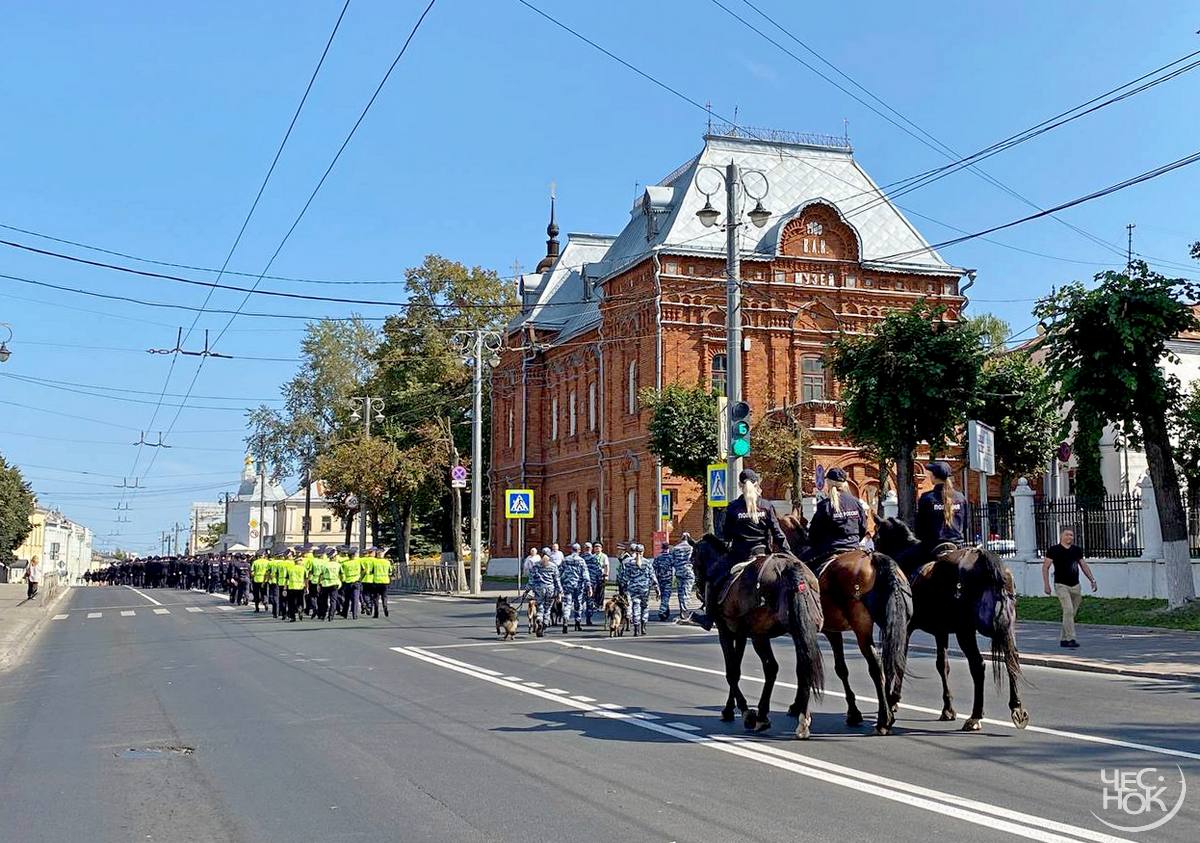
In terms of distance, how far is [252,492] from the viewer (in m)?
164

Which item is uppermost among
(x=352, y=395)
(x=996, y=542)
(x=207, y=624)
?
(x=352, y=395)

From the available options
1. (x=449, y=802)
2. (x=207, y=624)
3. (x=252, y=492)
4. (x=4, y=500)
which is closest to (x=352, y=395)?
(x=4, y=500)

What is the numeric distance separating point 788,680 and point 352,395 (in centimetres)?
6331

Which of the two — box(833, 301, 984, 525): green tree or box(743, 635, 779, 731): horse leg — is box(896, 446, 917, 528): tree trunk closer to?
box(833, 301, 984, 525): green tree

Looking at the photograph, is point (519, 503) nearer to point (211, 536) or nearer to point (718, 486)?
point (718, 486)

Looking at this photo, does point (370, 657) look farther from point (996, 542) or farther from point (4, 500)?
point (4, 500)

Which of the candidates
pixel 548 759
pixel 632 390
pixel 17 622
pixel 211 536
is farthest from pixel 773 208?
pixel 211 536

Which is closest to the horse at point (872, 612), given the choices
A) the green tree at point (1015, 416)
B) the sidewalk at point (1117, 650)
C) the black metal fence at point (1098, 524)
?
the sidewalk at point (1117, 650)

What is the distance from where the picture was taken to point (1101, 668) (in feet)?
53.6

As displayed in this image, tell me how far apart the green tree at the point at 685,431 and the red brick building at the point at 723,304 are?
3.32 metres

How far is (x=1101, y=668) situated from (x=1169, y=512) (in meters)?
8.16

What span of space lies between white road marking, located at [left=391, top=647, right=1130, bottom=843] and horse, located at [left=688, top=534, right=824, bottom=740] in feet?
1.88

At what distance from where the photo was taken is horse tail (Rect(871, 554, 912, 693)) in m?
10.5
